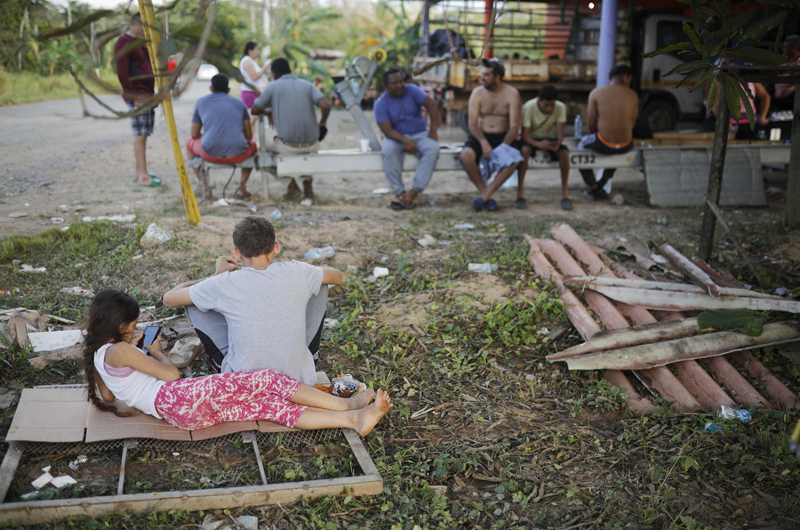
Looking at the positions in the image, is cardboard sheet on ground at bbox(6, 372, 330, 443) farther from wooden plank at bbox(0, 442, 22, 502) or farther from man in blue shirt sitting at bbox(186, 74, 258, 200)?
man in blue shirt sitting at bbox(186, 74, 258, 200)

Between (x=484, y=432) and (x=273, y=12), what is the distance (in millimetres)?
2199

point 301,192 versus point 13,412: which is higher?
point 301,192

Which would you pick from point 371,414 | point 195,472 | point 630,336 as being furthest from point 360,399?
point 630,336

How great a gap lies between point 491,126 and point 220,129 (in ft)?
9.74

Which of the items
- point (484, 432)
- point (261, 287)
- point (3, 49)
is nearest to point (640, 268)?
point (484, 432)

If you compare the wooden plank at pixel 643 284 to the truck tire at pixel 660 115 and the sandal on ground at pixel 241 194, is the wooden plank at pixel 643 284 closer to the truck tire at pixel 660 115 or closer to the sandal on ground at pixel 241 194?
the sandal on ground at pixel 241 194

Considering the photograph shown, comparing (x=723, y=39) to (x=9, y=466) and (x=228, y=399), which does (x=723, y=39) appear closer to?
(x=228, y=399)

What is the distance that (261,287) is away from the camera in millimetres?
2805

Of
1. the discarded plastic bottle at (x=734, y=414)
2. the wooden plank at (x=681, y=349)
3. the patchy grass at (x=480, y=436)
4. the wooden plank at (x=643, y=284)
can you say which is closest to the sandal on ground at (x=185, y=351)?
the patchy grass at (x=480, y=436)

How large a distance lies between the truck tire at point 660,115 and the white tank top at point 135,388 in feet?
34.4

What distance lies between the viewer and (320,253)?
5082 mm

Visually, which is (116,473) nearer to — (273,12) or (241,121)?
(273,12)

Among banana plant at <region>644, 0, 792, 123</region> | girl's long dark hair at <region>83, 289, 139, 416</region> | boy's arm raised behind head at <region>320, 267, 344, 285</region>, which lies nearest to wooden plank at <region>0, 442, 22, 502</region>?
girl's long dark hair at <region>83, 289, 139, 416</region>

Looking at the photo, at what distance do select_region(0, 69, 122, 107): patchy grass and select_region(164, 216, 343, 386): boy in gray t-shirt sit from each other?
469 inches
